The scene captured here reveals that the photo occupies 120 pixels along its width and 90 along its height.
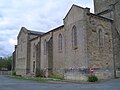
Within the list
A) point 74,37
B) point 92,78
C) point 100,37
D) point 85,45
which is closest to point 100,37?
point 100,37

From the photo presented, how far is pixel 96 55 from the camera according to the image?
25047 millimetres

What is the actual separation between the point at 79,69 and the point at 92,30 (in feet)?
18.5

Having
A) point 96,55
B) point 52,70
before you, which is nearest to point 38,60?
point 52,70

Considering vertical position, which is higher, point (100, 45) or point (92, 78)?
point (100, 45)

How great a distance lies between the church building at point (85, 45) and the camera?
2489 centimetres

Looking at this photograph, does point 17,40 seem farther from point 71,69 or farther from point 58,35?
point 71,69

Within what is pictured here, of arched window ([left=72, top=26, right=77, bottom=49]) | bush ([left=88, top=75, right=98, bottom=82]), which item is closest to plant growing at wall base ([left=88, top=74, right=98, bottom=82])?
bush ([left=88, top=75, right=98, bottom=82])

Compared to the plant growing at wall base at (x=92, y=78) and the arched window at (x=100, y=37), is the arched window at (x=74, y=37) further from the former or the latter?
the plant growing at wall base at (x=92, y=78)

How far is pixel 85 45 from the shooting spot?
24609 millimetres

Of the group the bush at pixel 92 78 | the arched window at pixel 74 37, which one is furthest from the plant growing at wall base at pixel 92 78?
the arched window at pixel 74 37

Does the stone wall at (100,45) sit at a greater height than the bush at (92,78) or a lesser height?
greater

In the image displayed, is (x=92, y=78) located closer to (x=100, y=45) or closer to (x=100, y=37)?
Result: (x=100, y=45)

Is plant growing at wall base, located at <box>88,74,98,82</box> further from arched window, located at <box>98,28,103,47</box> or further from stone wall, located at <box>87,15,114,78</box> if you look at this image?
arched window, located at <box>98,28,103,47</box>

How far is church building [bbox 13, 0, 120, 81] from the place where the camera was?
24891mm
